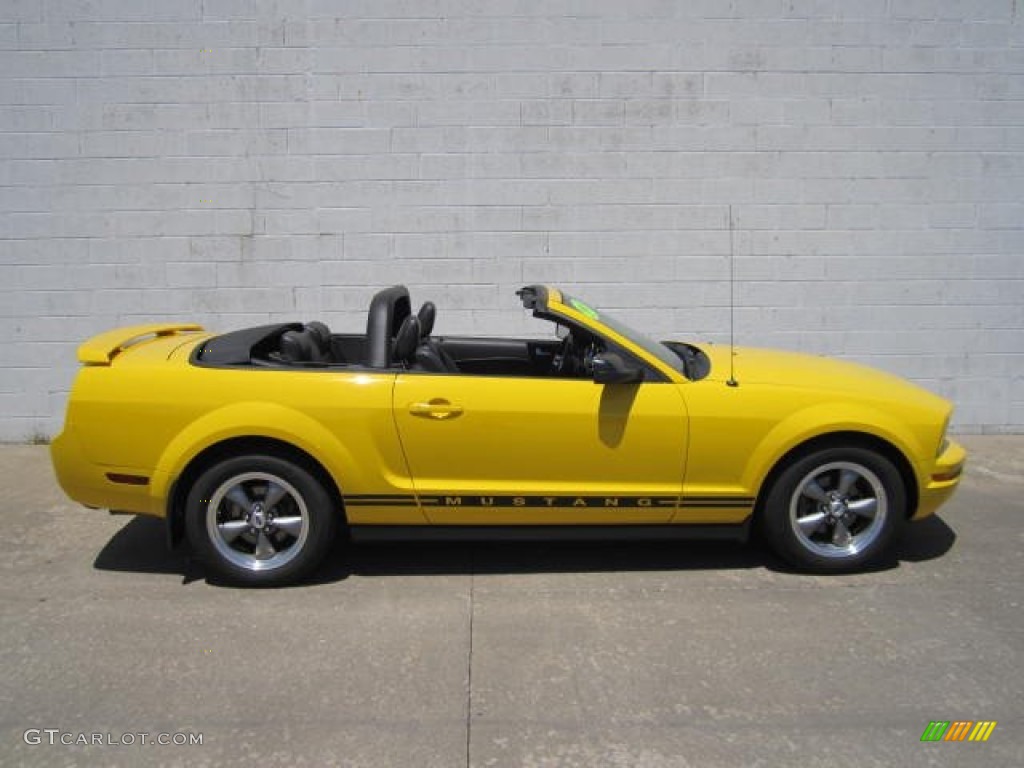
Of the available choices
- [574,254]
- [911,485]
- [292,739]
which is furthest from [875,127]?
[292,739]

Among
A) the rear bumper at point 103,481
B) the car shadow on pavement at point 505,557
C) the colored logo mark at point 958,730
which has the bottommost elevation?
the colored logo mark at point 958,730

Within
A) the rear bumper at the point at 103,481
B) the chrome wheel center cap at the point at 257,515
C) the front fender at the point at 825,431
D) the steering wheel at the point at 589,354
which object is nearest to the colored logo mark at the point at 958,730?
the front fender at the point at 825,431

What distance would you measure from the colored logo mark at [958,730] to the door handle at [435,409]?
7.30ft

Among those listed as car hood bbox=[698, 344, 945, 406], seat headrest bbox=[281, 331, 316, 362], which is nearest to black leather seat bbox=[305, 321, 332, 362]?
seat headrest bbox=[281, 331, 316, 362]

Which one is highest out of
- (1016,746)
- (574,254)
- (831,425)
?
(574,254)

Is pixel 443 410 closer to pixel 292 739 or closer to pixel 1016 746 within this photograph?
pixel 292 739

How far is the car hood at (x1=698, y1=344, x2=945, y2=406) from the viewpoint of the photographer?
4.08m

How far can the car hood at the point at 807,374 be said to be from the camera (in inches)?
161

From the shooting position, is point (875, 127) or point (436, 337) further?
point (875, 127)

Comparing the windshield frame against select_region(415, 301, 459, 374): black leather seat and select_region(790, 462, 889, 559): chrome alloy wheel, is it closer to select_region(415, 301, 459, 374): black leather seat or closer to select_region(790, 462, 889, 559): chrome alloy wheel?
select_region(415, 301, 459, 374): black leather seat

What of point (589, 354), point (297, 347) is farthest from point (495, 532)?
point (297, 347)

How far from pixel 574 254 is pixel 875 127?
2.61m

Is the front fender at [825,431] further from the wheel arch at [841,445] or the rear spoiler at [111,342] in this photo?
the rear spoiler at [111,342]

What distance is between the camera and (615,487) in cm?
390
